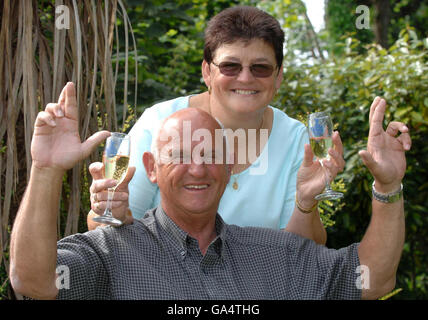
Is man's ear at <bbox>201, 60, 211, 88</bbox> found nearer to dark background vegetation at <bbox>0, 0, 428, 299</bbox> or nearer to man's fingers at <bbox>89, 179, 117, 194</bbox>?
man's fingers at <bbox>89, 179, 117, 194</bbox>

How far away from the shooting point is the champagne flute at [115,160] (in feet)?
7.50

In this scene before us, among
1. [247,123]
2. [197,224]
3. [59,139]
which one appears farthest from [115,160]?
[247,123]

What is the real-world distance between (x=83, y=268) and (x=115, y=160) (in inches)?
16.5

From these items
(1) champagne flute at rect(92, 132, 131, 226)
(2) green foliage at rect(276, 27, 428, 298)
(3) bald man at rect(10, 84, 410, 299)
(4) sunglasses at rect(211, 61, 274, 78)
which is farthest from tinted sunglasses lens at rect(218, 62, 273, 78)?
(2) green foliage at rect(276, 27, 428, 298)

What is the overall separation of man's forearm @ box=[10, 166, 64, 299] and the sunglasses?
1.27 metres

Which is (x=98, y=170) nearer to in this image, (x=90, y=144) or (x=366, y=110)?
(x=90, y=144)

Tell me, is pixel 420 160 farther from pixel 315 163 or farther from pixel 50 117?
pixel 50 117

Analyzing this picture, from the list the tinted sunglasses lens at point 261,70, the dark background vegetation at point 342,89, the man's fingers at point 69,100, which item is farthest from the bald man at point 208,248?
the dark background vegetation at point 342,89

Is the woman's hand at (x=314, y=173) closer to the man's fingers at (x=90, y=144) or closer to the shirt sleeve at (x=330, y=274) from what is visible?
the shirt sleeve at (x=330, y=274)

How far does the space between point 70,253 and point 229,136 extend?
1.20m

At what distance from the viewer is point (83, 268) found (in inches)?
90.0

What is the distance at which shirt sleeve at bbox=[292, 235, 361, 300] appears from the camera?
255 cm
